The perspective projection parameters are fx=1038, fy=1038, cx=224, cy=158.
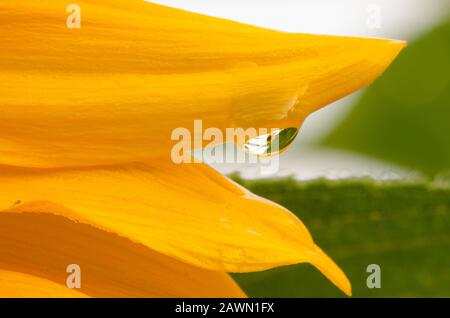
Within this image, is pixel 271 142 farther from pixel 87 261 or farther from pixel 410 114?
pixel 410 114

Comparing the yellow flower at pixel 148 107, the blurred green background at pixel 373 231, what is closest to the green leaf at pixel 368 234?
the blurred green background at pixel 373 231

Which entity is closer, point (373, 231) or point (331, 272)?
point (331, 272)

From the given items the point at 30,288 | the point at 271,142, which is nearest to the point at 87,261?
the point at 30,288

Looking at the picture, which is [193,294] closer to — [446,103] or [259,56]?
[259,56]

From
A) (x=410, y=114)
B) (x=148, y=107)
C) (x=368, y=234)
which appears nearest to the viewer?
(x=148, y=107)

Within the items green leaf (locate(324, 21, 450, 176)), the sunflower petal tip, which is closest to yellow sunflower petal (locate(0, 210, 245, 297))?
the sunflower petal tip

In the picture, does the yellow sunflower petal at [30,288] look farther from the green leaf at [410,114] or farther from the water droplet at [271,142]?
the green leaf at [410,114]
